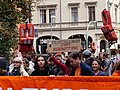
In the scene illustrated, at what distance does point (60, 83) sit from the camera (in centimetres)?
719

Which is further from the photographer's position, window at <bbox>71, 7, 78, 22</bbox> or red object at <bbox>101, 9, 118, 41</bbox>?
window at <bbox>71, 7, 78, 22</bbox>

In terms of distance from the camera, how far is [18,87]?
737cm

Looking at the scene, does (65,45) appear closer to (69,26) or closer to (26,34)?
(26,34)

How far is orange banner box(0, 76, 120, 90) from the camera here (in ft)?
22.4

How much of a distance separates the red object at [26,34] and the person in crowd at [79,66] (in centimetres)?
1116

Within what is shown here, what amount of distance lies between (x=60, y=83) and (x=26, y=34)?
45.0 feet

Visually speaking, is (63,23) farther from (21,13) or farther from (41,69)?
(41,69)

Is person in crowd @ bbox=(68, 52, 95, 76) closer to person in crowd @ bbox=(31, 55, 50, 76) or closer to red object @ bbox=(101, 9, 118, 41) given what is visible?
person in crowd @ bbox=(31, 55, 50, 76)

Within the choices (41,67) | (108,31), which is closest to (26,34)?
(108,31)

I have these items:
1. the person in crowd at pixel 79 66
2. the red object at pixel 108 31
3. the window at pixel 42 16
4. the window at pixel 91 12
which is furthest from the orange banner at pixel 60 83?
the window at pixel 42 16

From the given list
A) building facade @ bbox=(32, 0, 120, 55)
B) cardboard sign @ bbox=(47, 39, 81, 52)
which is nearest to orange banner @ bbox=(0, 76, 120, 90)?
cardboard sign @ bbox=(47, 39, 81, 52)

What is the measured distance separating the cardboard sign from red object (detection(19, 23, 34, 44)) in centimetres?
934

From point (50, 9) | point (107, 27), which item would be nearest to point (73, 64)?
point (107, 27)

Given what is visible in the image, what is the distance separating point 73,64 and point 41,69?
2.54ft
